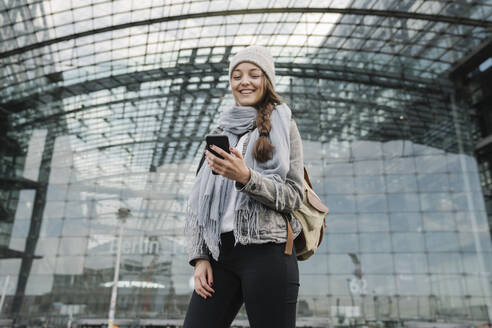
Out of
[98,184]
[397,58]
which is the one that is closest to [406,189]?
[397,58]

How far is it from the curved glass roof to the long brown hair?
21.8 m

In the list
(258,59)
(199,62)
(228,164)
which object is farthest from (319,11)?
(228,164)

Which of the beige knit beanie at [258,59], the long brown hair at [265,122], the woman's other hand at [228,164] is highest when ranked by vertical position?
the beige knit beanie at [258,59]

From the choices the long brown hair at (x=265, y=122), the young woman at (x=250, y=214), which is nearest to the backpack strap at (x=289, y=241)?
the young woman at (x=250, y=214)

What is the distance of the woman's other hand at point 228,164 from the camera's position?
1274 millimetres

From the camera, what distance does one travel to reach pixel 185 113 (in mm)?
29656

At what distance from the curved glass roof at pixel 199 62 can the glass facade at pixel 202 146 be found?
0.11 meters

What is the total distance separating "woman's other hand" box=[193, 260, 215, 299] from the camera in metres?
1.55

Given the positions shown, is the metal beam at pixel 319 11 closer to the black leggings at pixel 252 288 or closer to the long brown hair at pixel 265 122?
the long brown hair at pixel 265 122

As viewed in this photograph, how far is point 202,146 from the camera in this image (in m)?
26.3

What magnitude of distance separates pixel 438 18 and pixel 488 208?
13.6m

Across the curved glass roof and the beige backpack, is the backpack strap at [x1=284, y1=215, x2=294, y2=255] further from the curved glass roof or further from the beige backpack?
the curved glass roof

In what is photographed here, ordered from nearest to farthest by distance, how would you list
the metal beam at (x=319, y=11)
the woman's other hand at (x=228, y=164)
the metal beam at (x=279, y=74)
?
the woman's other hand at (x=228, y=164)
the metal beam at (x=319, y=11)
the metal beam at (x=279, y=74)

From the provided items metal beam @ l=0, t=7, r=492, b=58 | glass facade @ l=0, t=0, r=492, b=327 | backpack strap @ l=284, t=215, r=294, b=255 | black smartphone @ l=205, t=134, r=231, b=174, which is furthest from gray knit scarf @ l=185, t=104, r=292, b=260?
metal beam @ l=0, t=7, r=492, b=58
